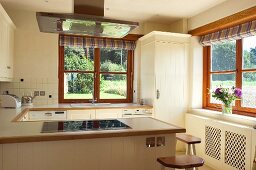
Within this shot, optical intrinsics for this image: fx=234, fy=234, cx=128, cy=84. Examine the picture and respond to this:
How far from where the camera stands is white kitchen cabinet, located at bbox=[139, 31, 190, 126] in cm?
418

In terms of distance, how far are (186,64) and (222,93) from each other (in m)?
1.06

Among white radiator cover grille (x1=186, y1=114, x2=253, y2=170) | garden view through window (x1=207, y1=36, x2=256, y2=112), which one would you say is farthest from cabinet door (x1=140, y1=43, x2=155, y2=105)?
garden view through window (x1=207, y1=36, x2=256, y2=112)

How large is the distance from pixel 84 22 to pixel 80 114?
2010 millimetres

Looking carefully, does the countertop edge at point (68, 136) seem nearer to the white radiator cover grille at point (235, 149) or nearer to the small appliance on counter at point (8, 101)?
the white radiator cover grille at point (235, 149)

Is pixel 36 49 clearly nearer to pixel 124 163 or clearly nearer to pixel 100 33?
pixel 100 33

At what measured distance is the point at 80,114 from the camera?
3824mm

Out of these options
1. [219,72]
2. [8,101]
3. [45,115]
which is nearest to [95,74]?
[45,115]

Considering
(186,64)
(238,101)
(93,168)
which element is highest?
(186,64)

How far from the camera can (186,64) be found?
14.3 ft

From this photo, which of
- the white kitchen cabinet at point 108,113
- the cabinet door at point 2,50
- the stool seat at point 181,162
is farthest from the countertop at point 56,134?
the white kitchen cabinet at point 108,113

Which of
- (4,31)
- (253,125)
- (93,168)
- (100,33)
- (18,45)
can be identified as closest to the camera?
(93,168)

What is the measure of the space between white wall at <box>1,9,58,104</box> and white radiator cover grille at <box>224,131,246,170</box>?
2.96 m

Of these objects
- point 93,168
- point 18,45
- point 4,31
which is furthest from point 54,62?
point 93,168

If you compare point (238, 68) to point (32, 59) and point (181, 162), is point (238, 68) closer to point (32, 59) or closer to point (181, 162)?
point (181, 162)
